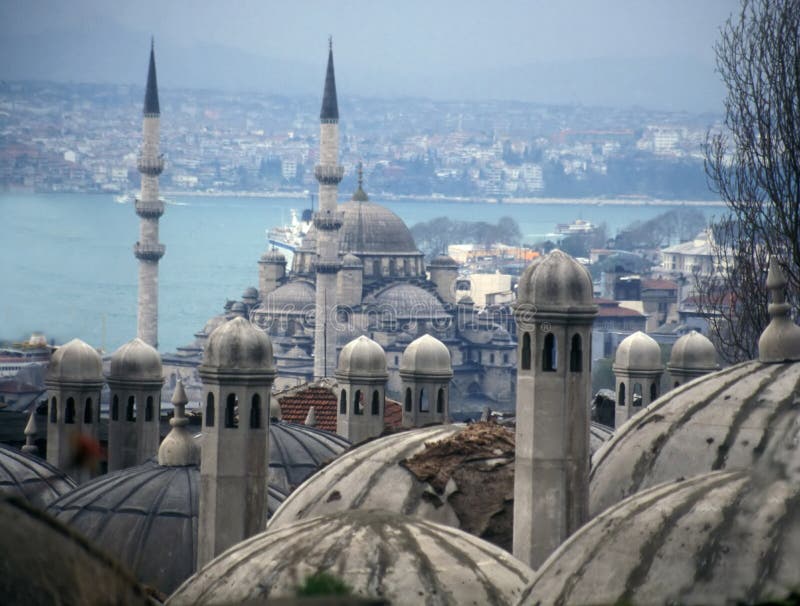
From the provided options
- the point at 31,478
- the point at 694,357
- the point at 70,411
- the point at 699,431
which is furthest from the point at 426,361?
the point at 699,431

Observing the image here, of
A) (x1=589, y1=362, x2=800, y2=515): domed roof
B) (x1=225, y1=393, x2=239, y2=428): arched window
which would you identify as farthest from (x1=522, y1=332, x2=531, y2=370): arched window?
(x1=225, y1=393, x2=239, y2=428): arched window

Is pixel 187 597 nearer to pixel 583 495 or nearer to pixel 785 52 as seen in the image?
pixel 583 495

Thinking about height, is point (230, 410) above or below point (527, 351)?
below

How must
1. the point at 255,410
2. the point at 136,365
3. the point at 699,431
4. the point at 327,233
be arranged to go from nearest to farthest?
the point at 699,431
the point at 255,410
the point at 136,365
the point at 327,233

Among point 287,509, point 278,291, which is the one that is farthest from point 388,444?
point 278,291

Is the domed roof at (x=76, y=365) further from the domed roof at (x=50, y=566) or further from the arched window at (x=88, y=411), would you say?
the domed roof at (x=50, y=566)

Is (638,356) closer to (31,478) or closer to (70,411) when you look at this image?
(70,411)
